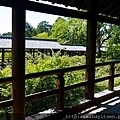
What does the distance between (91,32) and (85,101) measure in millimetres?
1125

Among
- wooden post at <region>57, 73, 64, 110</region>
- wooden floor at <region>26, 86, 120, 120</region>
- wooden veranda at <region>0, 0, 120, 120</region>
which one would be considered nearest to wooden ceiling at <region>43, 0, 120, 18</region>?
wooden veranda at <region>0, 0, 120, 120</region>

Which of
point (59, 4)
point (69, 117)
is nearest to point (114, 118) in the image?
point (69, 117)

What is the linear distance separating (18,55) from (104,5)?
222cm

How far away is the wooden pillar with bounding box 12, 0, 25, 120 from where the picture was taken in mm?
2646

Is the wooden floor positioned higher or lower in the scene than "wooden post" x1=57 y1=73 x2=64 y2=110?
lower

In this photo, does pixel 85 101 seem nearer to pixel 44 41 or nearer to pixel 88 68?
pixel 88 68

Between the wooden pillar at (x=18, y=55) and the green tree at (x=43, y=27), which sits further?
the green tree at (x=43, y=27)

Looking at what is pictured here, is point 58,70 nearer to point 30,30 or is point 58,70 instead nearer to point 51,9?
point 51,9

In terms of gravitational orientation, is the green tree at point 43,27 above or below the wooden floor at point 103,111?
above

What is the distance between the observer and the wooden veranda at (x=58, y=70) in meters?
2.66

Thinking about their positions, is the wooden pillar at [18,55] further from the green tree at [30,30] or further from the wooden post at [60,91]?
the green tree at [30,30]

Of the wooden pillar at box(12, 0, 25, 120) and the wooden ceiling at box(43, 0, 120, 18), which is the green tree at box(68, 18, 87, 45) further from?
the wooden pillar at box(12, 0, 25, 120)

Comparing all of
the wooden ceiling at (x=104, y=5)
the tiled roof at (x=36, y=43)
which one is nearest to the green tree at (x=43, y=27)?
the tiled roof at (x=36, y=43)

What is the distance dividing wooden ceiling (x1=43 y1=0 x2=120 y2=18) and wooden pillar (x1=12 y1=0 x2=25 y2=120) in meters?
0.91
